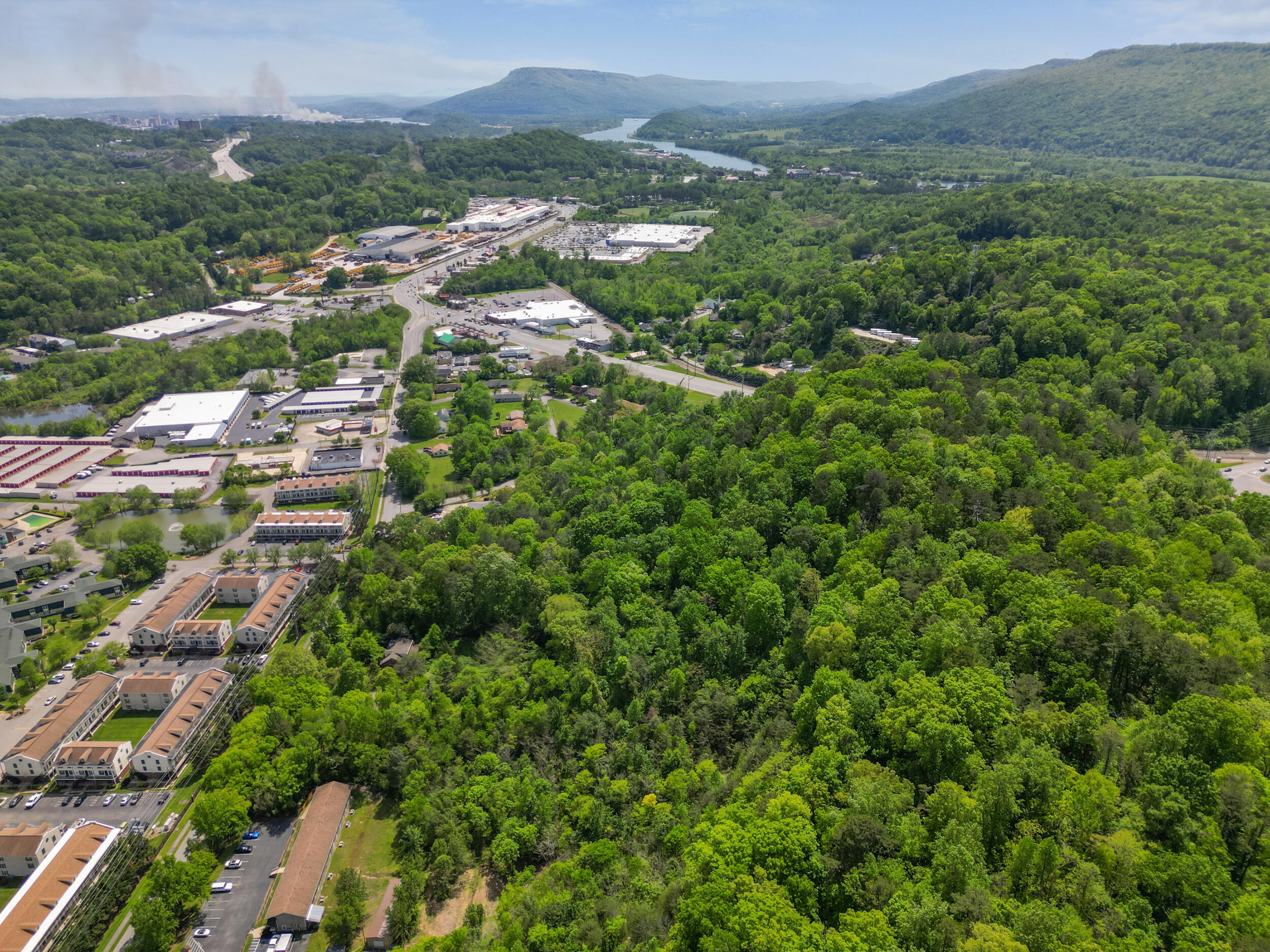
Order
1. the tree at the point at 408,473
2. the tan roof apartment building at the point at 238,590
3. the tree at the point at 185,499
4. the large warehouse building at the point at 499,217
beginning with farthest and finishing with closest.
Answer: the large warehouse building at the point at 499,217
the tree at the point at 408,473
the tree at the point at 185,499
the tan roof apartment building at the point at 238,590

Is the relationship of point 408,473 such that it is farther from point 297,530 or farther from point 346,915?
point 346,915

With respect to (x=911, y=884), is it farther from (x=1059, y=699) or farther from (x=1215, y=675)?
(x=1215, y=675)

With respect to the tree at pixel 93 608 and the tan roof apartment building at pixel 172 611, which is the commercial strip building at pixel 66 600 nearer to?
the tree at pixel 93 608

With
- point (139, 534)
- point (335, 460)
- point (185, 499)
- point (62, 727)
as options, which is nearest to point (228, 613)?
point (139, 534)

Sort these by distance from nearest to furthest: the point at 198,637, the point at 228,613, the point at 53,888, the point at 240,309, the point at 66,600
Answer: the point at 53,888 → the point at 198,637 → the point at 66,600 → the point at 228,613 → the point at 240,309

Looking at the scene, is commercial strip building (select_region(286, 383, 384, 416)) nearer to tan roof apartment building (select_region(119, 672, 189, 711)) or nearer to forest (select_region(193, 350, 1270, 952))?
forest (select_region(193, 350, 1270, 952))

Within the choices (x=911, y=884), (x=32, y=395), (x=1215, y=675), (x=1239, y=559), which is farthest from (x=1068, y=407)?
(x=32, y=395)

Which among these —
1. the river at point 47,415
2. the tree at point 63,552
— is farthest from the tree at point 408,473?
the river at point 47,415
